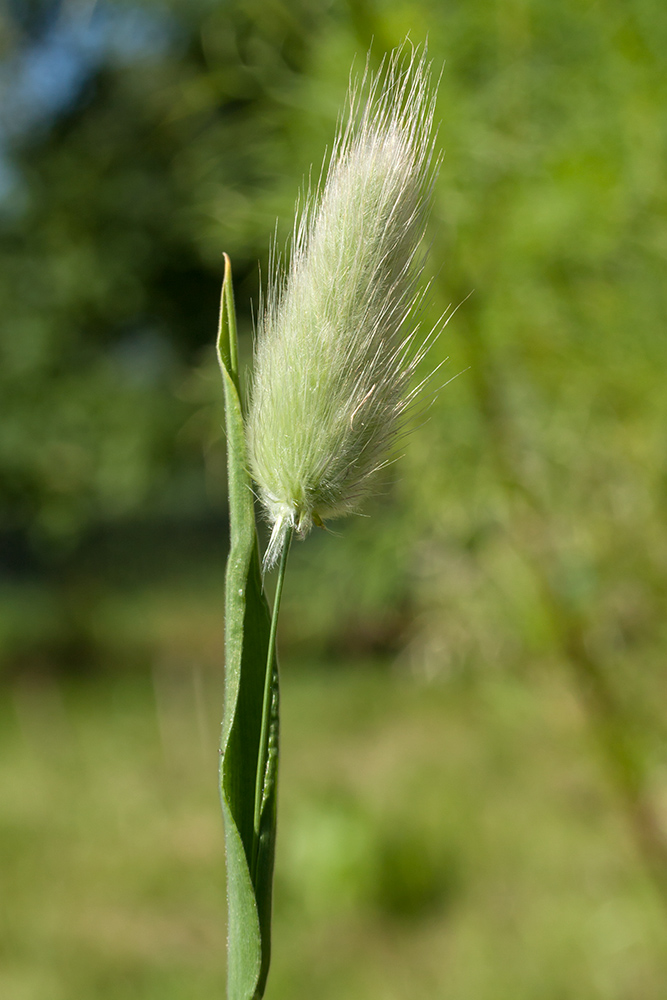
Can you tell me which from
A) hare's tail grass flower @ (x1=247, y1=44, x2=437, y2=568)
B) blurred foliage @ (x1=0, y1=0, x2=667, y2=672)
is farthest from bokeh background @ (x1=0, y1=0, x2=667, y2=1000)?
hare's tail grass flower @ (x1=247, y1=44, x2=437, y2=568)

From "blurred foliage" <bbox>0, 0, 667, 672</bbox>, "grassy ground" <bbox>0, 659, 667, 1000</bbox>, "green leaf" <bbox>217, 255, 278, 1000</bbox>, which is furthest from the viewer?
"grassy ground" <bbox>0, 659, 667, 1000</bbox>

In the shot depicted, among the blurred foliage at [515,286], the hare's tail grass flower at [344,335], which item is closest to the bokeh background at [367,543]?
the blurred foliage at [515,286]

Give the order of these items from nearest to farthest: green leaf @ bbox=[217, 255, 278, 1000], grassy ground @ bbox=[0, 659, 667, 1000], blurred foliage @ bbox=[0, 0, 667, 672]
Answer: green leaf @ bbox=[217, 255, 278, 1000] < blurred foliage @ bbox=[0, 0, 667, 672] < grassy ground @ bbox=[0, 659, 667, 1000]

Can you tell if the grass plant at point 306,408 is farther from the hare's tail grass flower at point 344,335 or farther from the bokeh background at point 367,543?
the bokeh background at point 367,543

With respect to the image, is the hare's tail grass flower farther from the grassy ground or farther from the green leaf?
the grassy ground

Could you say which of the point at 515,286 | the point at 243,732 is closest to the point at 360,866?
the point at 515,286

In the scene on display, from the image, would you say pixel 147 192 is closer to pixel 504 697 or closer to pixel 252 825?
pixel 504 697

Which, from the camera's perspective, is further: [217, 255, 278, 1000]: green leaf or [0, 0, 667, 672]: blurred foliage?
[0, 0, 667, 672]: blurred foliage
